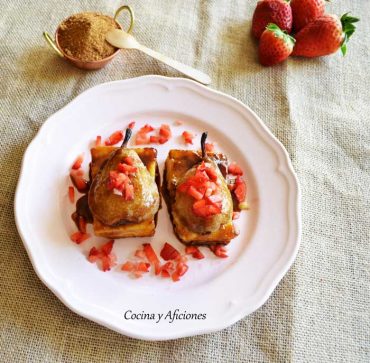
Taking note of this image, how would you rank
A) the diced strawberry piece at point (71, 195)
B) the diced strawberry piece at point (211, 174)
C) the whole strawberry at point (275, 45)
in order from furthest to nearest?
the whole strawberry at point (275, 45) < the diced strawberry piece at point (71, 195) < the diced strawberry piece at point (211, 174)

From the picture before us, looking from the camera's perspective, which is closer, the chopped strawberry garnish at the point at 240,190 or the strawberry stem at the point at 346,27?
Answer: the chopped strawberry garnish at the point at 240,190

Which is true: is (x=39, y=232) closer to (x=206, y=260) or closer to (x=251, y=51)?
(x=206, y=260)

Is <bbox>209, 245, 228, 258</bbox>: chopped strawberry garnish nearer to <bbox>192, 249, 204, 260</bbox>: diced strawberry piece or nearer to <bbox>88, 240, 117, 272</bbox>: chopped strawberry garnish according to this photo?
<bbox>192, 249, 204, 260</bbox>: diced strawberry piece

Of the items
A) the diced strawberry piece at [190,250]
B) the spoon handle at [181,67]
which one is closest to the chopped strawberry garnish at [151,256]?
the diced strawberry piece at [190,250]

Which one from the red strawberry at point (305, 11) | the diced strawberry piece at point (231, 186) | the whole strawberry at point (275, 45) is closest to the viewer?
the diced strawberry piece at point (231, 186)

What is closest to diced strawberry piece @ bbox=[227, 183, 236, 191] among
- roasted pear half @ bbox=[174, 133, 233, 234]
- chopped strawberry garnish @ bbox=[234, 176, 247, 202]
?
chopped strawberry garnish @ bbox=[234, 176, 247, 202]

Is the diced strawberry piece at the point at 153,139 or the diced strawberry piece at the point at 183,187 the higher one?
the diced strawberry piece at the point at 183,187

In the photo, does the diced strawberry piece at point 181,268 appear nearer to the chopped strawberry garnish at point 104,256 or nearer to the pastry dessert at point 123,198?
the pastry dessert at point 123,198

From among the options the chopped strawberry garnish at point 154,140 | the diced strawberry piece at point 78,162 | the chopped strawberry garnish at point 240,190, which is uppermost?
the diced strawberry piece at point 78,162
